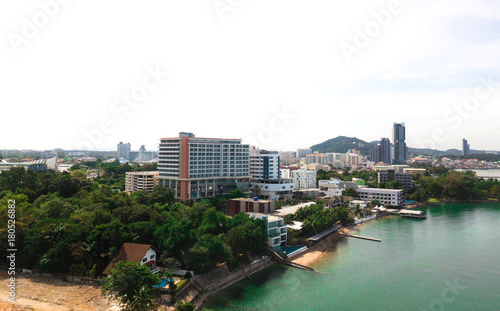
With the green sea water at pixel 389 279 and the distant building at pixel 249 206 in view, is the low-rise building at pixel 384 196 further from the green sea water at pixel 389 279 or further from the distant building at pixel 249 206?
the distant building at pixel 249 206

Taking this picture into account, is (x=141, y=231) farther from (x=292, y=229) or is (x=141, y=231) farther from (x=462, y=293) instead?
(x=462, y=293)

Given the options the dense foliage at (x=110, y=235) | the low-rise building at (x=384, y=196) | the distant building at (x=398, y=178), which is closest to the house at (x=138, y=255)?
the dense foliage at (x=110, y=235)

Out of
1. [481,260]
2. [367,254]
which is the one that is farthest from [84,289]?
[481,260]

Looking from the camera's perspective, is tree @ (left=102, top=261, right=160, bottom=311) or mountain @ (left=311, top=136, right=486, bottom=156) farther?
mountain @ (left=311, top=136, right=486, bottom=156)

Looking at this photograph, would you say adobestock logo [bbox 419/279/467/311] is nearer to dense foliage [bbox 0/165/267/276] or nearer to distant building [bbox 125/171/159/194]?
dense foliage [bbox 0/165/267/276]

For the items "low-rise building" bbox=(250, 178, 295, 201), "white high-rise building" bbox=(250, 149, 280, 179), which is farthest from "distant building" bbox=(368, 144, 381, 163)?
"low-rise building" bbox=(250, 178, 295, 201)

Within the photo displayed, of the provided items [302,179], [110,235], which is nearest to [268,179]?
[302,179]

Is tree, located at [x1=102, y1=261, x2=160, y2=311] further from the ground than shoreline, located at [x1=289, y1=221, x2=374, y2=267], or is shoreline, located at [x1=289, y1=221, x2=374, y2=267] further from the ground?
tree, located at [x1=102, y1=261, x2=160, y2=311]
